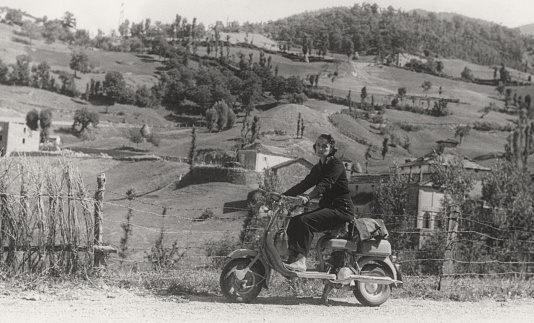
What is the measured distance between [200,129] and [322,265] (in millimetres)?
112994

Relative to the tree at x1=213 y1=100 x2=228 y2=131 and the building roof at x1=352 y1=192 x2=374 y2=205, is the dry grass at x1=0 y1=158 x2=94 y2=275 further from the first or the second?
the tree at x1=213 y1=100 x2=228 y2=131

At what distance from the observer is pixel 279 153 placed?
8612cm

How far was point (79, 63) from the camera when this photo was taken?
155125mm

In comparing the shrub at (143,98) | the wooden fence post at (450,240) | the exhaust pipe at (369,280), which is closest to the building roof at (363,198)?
the wooden fence post at (450,240)

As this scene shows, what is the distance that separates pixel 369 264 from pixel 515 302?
8.53 ft

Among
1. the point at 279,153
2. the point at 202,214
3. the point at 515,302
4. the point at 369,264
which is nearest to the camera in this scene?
the point at 369,264

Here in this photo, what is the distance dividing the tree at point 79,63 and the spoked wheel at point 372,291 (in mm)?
154141

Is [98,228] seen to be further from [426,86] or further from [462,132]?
[426,86]

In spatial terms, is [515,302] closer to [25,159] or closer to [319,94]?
[25,159]

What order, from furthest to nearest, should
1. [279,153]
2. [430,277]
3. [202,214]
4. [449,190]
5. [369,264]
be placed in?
[279,153]
[202,214]
[449,190]
[430,277]
[369,264]

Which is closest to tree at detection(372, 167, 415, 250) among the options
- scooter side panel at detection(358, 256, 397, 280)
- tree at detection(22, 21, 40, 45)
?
scooter side panel at detection(358, 256, 397, 280)

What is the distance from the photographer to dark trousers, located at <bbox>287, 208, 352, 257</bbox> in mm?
8258

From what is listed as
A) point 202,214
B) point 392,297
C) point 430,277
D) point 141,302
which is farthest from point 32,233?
point 202,214

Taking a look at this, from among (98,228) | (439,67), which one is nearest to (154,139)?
(98,228)
